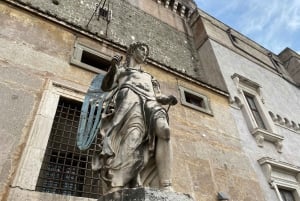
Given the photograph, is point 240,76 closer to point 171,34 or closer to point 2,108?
point 171,34

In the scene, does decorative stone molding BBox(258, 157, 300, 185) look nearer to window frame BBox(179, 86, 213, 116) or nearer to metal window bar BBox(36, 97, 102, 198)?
window frame BBox(179, 86, 213, 116)

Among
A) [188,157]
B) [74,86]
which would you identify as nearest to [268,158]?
[188,157]

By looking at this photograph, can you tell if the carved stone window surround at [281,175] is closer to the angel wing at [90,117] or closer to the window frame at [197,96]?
the window frame at [197,96]

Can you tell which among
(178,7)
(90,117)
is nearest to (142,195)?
(90,117)

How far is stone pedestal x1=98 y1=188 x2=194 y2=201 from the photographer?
2.07 m

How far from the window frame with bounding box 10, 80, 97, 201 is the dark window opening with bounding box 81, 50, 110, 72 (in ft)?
4.00

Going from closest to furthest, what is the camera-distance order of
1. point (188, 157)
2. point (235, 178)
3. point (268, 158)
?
point (188, 157), point (235, 178), point (268, 158)

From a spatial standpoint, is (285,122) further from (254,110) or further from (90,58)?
(90,58)

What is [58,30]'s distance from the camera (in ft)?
21.2

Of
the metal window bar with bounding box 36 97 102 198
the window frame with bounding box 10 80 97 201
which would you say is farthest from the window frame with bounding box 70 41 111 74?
the metal window bar with bounding box 36 97 102 198

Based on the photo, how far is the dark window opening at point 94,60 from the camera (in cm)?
668

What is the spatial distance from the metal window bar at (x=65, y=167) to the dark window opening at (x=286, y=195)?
223 inches

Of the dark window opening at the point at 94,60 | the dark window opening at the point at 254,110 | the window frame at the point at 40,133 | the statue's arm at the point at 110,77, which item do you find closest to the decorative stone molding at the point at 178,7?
the dark window opening at the point at 254,110

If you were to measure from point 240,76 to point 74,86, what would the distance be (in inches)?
282
